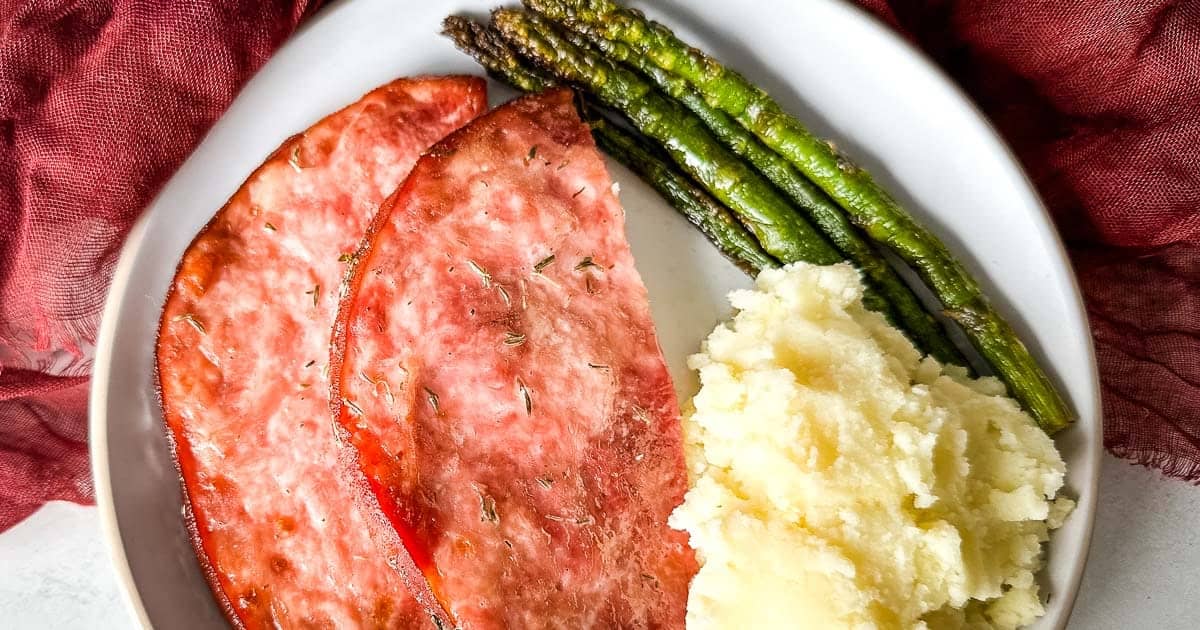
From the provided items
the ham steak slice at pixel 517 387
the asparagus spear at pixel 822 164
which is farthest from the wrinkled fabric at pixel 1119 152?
the ham steak slice at pixel 517 387

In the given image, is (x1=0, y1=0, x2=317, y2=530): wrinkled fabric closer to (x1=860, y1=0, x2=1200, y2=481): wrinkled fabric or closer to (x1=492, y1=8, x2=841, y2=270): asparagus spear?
(x1=492, y1=8, x2=841, y2=270): asparagus spear

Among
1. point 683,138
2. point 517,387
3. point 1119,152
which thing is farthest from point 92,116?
point 1119,152

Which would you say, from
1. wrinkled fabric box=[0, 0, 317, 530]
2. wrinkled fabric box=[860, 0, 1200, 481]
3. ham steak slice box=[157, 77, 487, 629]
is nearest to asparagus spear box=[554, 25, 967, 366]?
wrinkled fabric box=[860, 0, 1200, 481]

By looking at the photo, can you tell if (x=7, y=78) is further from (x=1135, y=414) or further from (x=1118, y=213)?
(x=1135, y=414)

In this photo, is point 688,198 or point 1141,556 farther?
point 1141,556

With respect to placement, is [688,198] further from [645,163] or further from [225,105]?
[225,105]

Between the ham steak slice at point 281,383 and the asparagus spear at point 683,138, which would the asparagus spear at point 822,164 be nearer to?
the asparagus spear at point 683,138

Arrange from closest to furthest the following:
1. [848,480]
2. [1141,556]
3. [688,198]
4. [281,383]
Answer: [848,480]
[281,383]
[688,198]
[1141,556]
